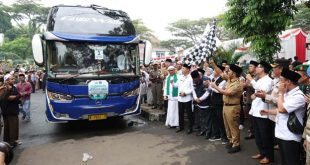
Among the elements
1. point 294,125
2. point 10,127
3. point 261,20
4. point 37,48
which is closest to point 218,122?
point 294,125

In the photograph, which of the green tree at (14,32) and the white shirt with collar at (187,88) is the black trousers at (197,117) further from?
the green tree at (14,32)

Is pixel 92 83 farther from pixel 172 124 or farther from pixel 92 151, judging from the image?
pixel 172 124

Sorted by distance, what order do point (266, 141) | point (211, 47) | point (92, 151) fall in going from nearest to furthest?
1. point (266, 141)
2. point (92, 151)
3. point (211, 47)

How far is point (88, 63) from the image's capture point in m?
7.82

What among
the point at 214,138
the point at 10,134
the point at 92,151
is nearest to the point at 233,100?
the point at 214,138

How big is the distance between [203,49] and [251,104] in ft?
7.01

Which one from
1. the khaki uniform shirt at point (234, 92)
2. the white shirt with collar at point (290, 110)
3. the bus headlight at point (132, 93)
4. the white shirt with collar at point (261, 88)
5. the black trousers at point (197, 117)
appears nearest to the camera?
the white shirt with collar at point (290, 110)

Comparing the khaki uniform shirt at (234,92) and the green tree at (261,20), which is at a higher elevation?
the green tree at (261,20)

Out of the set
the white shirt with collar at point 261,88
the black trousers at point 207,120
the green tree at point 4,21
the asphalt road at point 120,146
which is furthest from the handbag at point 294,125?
the green tree at point 4,21

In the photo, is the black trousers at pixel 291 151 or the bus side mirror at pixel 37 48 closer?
the black trousers at pixel 291 151

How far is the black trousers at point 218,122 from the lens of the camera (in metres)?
6.59

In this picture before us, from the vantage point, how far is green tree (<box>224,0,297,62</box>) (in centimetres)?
788

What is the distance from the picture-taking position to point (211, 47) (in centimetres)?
811

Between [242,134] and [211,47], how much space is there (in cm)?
244
